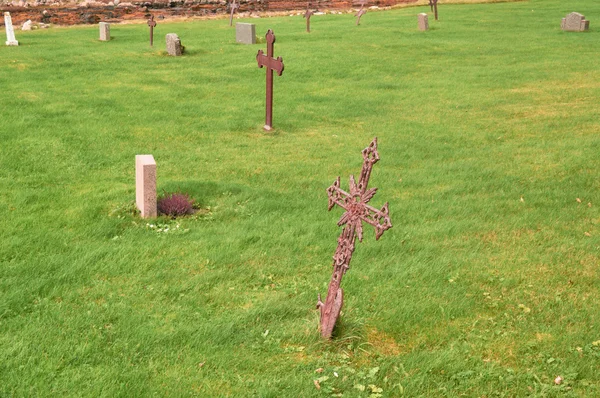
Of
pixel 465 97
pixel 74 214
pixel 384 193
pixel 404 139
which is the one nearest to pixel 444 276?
pixel 384 193

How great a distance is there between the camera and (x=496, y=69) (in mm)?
22203

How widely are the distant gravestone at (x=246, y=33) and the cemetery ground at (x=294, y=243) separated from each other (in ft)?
25.7

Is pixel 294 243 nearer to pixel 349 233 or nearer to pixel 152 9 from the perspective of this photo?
pixel 349 233

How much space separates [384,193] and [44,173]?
17.8ft

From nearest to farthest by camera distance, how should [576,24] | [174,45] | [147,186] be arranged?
[147,186], [174,45], [576,24]

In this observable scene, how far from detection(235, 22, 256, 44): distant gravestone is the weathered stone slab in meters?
18.4

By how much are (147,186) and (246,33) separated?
745 inches

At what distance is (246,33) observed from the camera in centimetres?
2734

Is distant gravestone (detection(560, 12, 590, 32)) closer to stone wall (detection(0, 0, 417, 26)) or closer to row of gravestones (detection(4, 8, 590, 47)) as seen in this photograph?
row of gravestones (detection(4, 8, 590, 47))

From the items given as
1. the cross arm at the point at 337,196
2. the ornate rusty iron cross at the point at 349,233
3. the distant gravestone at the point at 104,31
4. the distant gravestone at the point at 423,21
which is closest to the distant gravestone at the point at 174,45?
the distant gravestone at the point at 104,31

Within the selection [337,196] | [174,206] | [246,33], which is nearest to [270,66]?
[174,206]

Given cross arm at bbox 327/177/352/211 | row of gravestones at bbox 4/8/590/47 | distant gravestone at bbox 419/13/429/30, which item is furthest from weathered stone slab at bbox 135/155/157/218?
distant gravestone at bbox 419/13/429/30

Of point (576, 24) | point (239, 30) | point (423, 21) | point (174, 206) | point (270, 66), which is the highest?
point (423, 21)

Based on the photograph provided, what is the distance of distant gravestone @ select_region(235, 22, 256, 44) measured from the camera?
27125 millimetres
